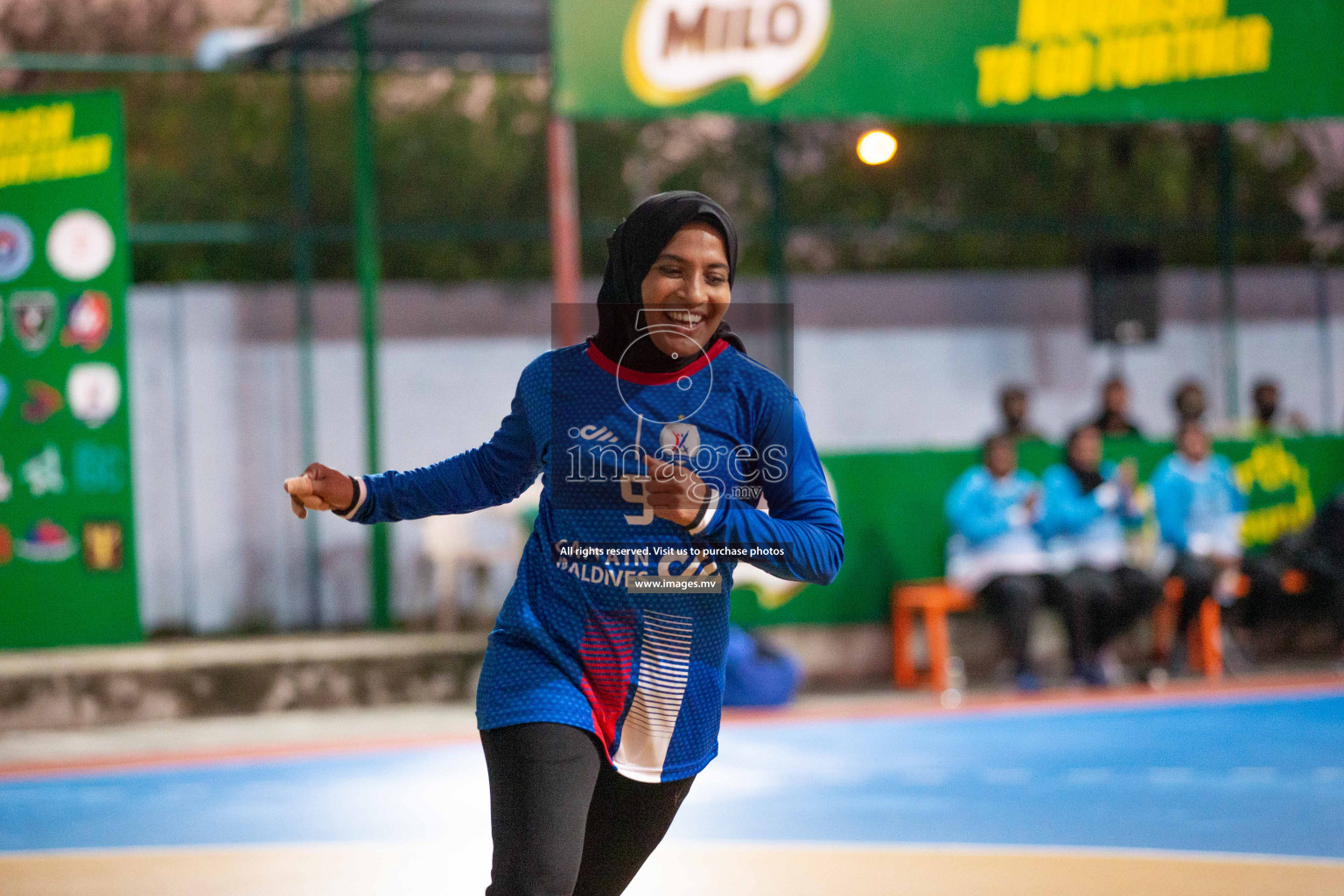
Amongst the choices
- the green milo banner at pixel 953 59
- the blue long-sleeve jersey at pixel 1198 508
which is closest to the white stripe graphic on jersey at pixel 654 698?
the green milo banner at pixel 953 59

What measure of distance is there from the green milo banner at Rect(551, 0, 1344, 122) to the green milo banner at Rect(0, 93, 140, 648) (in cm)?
286

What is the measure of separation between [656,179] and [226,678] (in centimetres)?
617

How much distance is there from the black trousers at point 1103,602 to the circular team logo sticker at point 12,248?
6486 millimetres

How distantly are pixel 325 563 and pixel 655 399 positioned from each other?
929 centimetres

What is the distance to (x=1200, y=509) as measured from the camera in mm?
11195

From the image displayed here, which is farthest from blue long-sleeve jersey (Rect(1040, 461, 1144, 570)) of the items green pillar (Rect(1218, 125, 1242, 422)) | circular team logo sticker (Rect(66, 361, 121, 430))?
circular team logo sticker (Rect(66, 361, 121, 430))

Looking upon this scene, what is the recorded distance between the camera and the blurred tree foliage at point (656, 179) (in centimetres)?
1361

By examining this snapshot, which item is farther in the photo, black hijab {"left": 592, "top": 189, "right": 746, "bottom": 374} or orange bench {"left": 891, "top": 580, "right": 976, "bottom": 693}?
orange bench {"left": 891, "top": 580, "right": 976, "bottom": 693}

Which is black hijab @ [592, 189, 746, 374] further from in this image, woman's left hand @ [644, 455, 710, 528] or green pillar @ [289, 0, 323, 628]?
green pillar @ [289, 0, 323, 628]

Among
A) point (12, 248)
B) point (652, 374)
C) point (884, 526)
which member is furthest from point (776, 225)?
point (652, 374)

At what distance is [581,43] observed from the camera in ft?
33.6

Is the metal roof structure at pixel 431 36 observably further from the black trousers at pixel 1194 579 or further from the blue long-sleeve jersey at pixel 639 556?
the blue long-sleeve jersey at pixel 639 556

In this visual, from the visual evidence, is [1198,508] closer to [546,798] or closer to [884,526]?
[884,526]

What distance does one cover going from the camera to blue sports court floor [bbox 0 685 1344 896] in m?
5.95
